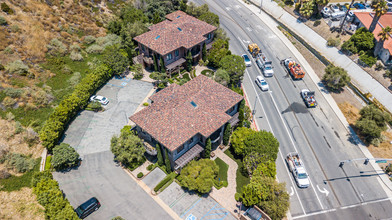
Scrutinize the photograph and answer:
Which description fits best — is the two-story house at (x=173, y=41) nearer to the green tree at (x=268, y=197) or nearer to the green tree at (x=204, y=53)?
the green tree at (x=204, y=53)

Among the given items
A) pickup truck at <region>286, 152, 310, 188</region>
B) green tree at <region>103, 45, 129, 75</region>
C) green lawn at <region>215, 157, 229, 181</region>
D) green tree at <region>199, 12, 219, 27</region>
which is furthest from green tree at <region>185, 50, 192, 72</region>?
pickup truck at <region>286, 152, 310, 188</region>

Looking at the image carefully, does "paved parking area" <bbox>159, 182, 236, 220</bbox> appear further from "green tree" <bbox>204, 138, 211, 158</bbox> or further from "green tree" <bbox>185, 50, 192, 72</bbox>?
"green tree" <bbox>185, 50, 192, 72</bbox>

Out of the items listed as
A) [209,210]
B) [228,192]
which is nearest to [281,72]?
[228,192]

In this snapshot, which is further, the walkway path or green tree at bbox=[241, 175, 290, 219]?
the walkway path

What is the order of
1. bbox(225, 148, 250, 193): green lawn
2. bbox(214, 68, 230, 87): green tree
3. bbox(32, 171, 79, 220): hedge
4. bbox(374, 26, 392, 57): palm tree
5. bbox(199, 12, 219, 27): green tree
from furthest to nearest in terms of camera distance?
bbox(199, 12, 219, 27): green tree
bbox(374, 26, 392, 57): palm tree
bbox(214, 68, 230, 87): green tree
bbox(225, 148, 250, 193): green lawn
bbox(32, 171, 79, 220): hedge

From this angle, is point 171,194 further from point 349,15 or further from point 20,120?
point 349,15

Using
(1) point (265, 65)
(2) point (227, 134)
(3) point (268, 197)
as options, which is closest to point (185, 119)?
(2) point (227, 134)

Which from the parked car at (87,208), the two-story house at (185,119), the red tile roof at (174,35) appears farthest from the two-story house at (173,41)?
the parked car at (87,208)

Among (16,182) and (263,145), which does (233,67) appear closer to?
(263,145)
